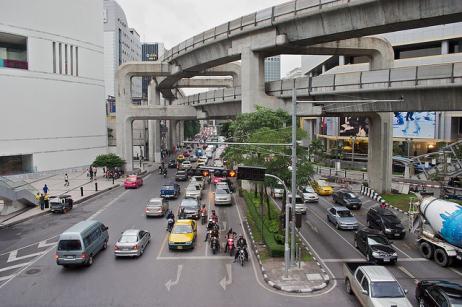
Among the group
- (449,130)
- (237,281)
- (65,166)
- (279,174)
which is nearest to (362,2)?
(279,174)

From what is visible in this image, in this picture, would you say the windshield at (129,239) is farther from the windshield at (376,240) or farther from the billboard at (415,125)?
the billboard at (415,125)

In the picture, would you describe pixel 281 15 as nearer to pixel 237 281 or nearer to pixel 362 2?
pixel 362 2

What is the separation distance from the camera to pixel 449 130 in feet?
208

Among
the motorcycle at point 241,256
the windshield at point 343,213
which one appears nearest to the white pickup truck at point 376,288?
the motorcycle at point 241,256

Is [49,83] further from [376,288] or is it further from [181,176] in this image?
[376,288]

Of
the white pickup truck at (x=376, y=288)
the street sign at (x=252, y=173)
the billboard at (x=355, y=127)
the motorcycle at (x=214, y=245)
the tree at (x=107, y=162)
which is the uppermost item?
the billboard at (x=355, y=127)

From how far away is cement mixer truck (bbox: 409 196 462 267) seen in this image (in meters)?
21.1

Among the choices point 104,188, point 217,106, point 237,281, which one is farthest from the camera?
point 217,106

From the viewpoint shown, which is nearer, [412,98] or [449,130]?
[412,98]

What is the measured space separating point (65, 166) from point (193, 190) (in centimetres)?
3053

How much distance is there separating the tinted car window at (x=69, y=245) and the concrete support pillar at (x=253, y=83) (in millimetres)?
22301

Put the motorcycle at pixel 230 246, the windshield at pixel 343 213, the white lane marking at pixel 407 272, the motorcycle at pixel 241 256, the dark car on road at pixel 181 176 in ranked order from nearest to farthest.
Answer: the white lane marking at pixel 407 272
the motorcycle at pixel 241 256
the motorcycle at pixel 230 246
the windshield at pixel 343 213
the dark car on road at pixel 181 176

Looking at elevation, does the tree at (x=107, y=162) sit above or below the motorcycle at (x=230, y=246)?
above

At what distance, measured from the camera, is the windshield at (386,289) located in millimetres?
15547
